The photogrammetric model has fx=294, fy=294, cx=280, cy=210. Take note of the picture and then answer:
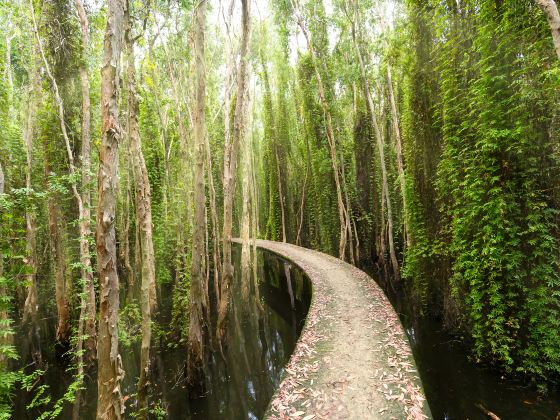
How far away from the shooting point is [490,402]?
18.7 feet

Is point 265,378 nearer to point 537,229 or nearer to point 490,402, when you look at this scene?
point 490,402

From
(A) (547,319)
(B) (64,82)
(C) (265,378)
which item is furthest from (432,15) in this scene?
(C) (265,378)

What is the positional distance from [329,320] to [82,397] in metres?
6.63

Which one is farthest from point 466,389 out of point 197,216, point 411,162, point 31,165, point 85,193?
point 31,165

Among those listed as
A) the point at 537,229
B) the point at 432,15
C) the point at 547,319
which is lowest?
the point at 547,319

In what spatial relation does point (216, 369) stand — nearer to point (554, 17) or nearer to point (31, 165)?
point (31, 165)

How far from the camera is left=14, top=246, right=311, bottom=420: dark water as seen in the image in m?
7.10

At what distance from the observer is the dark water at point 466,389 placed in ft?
17.2

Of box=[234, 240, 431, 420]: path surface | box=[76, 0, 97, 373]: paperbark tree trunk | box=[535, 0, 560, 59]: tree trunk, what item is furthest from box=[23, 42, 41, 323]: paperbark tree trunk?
box=[535, 0, 560, 59]: tree trunk

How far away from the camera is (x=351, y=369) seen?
4473mm

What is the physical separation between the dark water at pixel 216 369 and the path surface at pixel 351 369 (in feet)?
9.70

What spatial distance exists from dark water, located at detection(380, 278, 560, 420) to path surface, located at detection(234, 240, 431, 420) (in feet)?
5.62

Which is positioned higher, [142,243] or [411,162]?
[411,162]

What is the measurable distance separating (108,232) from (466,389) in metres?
7.57
